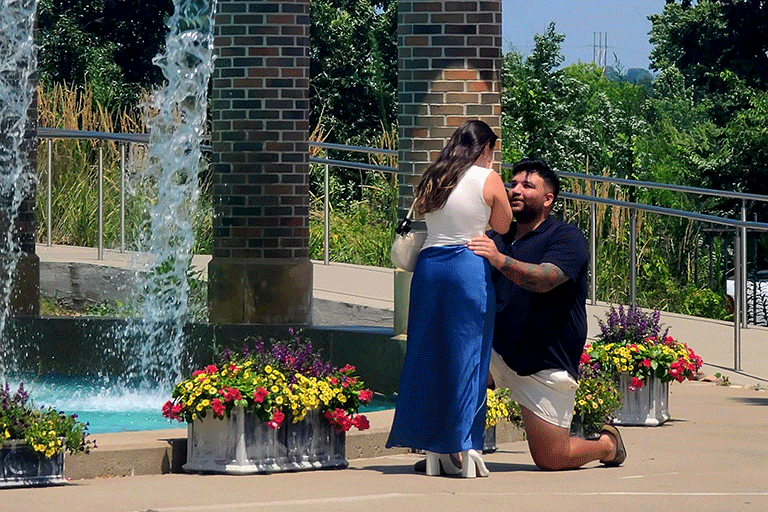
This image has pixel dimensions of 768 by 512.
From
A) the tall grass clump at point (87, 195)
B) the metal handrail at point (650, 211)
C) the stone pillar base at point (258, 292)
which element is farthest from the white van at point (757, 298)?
the tall grass clump at point (87, 195)

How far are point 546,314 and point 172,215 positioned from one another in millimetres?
8878

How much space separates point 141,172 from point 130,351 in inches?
189

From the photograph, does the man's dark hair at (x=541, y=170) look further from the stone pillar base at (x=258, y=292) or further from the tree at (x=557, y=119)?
the tree at (x=557, y=119)

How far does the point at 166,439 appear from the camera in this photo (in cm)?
773

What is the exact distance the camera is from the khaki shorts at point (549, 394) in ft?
24.8

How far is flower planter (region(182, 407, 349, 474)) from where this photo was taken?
748cm

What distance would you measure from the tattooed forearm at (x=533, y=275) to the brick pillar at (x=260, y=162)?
514 centimetres

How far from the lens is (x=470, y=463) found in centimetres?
736

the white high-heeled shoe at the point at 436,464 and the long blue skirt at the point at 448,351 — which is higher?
the long blue skirt at the point at 448,351

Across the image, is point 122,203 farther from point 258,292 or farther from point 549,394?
point 549,394

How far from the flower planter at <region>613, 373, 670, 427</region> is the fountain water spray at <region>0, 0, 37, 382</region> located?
19.2 feet

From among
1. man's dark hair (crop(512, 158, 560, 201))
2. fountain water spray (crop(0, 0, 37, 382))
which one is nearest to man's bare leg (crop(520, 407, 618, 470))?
man's dark hair (crop(512, 158, 560, 201))

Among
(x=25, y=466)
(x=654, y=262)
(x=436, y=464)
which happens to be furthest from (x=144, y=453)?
(x=654, y=262)

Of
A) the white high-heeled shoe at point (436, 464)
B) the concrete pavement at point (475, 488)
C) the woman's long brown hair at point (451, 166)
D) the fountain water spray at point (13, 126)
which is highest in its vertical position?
the fountain water spray at point (13, 126)
